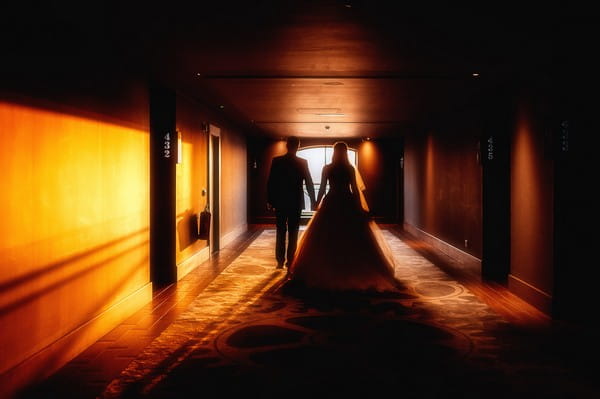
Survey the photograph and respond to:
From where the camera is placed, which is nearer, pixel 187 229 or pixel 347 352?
pixel 347 352

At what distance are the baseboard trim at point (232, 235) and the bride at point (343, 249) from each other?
170 inches

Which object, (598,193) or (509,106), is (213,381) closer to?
(598,193)

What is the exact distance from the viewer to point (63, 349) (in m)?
3.70

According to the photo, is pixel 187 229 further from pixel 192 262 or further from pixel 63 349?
pixel 63 349

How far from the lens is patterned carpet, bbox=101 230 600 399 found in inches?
124

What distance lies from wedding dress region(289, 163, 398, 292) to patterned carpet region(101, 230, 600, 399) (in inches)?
7.0

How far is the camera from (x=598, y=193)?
4.70 m

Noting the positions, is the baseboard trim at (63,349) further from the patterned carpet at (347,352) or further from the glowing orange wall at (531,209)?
the glowing orange wall at (531,209)

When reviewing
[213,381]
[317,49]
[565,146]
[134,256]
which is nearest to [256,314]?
[134,256]

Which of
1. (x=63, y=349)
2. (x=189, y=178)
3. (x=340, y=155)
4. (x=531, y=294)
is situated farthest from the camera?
(x=189, y=178)

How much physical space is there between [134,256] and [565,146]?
13.5ft

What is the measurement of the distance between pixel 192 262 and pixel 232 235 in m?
3.84

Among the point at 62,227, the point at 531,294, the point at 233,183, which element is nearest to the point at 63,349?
the point at 62,227

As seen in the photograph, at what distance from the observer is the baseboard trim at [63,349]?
3.10m
